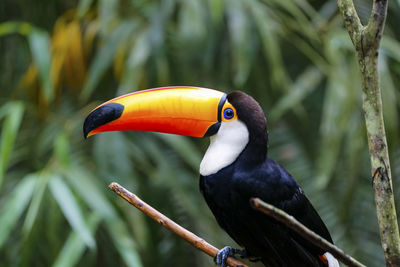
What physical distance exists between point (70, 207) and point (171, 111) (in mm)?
808

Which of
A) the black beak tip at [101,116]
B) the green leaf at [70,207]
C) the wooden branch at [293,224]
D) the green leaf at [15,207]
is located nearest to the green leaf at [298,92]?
the green leaf at [70,207]

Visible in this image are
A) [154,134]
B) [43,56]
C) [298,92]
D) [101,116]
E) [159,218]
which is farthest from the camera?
[154,134]

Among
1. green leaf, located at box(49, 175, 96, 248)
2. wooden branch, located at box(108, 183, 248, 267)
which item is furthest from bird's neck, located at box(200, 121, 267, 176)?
green leaf, located at box(49, 175, 96, 248)

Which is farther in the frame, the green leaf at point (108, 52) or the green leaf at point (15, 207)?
the green leaf at point (108, 52)

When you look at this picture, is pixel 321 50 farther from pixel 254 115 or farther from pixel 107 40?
pixel 254 115

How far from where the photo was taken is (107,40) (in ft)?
8.02

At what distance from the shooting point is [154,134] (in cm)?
267

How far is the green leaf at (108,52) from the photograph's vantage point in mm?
2324

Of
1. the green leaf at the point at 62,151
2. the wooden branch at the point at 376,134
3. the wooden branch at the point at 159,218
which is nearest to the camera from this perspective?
the wooden branch at the point at 376,134

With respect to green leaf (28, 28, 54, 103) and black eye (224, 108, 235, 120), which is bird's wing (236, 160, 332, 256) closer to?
black eye (224, 108, 235, 120)

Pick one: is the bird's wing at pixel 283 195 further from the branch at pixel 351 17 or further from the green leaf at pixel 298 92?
the green leaf at pixel 298 92

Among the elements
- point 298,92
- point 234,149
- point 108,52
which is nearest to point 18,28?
point 108,52

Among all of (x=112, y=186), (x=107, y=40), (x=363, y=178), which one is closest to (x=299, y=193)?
(x=112, y=186)

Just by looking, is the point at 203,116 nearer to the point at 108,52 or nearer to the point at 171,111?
the point at 171,111
